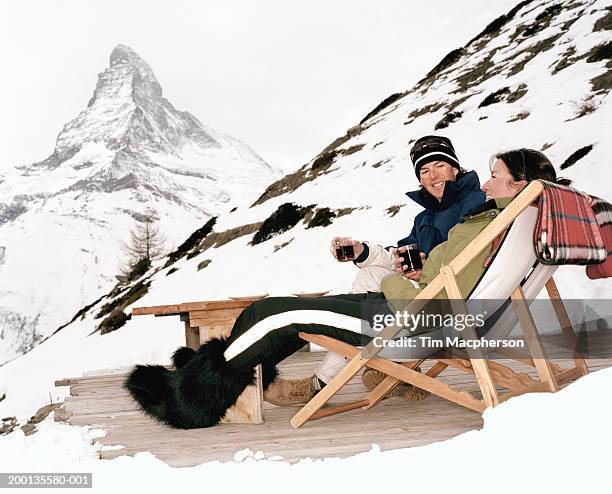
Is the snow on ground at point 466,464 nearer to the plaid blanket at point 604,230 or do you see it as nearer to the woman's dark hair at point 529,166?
the plaid blanket at point 604,230

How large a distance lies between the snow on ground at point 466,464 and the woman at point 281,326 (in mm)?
662

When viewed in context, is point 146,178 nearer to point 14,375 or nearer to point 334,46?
point 334,46

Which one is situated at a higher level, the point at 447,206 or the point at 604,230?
the point at 447,206

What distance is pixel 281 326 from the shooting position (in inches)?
114

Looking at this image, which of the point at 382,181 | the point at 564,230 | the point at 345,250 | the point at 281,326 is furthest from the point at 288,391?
the point at 382,181

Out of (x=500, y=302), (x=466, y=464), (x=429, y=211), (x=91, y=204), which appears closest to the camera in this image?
(x=466, y=464)

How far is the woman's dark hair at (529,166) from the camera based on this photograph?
8.83 feet

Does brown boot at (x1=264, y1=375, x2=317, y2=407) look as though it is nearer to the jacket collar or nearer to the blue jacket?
the blue jacket

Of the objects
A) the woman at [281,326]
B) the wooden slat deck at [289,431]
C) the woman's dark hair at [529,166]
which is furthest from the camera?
the woman's dark hair at [529,166]

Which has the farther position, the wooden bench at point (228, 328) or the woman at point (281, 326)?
the wooden bench at point (228, 328)

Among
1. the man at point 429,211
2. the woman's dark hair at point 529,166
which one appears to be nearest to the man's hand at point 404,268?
the man at point 429,211

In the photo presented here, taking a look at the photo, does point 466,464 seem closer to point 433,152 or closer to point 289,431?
point 289,431

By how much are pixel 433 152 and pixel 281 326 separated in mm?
1573

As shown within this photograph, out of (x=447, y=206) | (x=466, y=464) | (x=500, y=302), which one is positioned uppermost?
(x=447, y=206)
